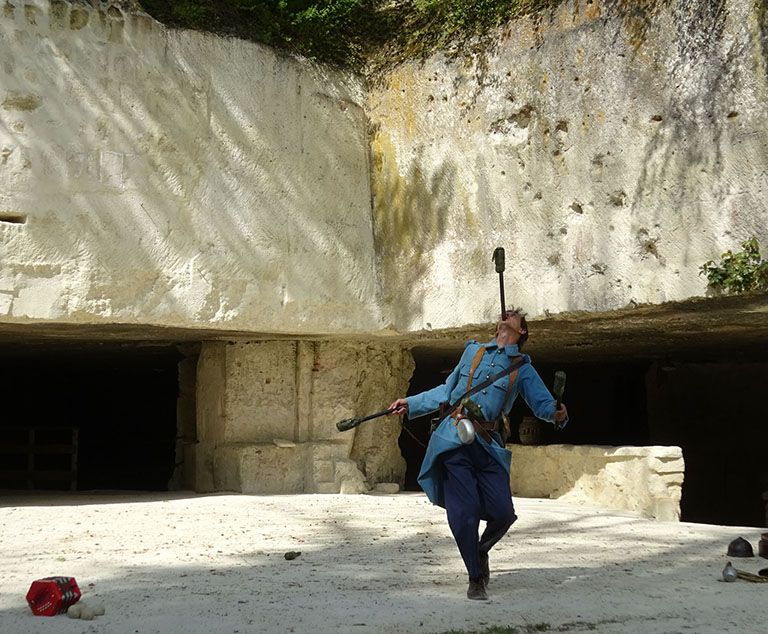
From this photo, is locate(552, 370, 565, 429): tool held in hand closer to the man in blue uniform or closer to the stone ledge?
the man in blue uniform

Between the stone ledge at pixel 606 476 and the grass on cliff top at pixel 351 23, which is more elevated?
the grass on cliff top at pixel 351 23

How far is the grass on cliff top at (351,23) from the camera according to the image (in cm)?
773

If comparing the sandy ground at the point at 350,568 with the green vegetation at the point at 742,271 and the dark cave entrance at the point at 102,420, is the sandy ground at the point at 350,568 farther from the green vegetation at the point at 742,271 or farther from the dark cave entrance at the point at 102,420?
the dark cave entrance at the point at 102,420

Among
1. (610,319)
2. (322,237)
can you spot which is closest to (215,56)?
(322,237)

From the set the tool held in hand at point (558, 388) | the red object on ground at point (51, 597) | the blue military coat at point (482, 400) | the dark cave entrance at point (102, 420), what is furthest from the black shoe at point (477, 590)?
the dark cave entrance at point (102, 420)

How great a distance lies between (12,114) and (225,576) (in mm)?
3656

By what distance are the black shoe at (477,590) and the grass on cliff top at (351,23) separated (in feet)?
15.1

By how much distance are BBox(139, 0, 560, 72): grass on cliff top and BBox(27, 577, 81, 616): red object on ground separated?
481 cm

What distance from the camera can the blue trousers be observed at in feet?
14.8

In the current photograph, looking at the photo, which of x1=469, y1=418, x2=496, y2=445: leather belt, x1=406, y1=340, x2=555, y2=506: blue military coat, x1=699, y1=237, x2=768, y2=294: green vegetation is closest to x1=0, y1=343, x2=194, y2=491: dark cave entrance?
x1=699, y1=237, x2=768, y2=294: green vegetation

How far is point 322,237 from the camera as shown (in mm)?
8008

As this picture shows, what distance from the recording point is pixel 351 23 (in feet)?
27.3

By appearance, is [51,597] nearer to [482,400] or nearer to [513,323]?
[482,400]

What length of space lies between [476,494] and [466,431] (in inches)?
11.1
